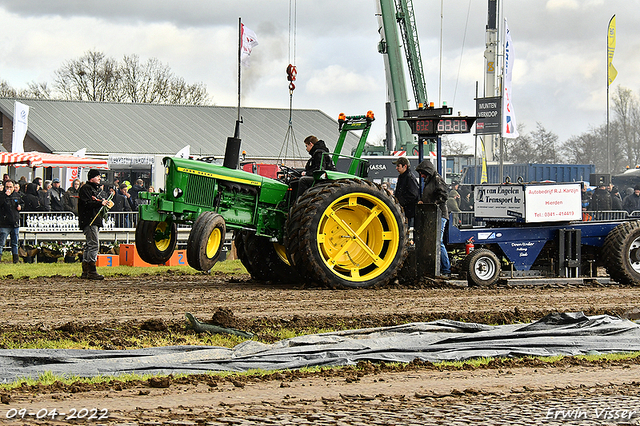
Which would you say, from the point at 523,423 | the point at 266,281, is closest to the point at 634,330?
the point at 523,423

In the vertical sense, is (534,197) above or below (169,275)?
above

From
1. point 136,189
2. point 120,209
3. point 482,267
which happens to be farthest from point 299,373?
point 136,189

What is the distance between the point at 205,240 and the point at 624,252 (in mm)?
6521

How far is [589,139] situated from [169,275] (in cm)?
8498

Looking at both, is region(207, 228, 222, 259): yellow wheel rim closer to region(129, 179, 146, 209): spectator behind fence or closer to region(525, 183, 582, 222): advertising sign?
region(525, 183, 582, 222): advertising sign

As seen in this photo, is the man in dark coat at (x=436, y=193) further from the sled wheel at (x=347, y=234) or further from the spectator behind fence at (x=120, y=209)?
the spectator behind fence at (x=120, y=209)

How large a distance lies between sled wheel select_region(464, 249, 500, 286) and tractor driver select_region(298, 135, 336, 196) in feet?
8.29

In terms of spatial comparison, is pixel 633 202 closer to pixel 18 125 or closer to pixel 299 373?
pixel 299 373

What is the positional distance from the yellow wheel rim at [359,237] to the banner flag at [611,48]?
22588 millimetres

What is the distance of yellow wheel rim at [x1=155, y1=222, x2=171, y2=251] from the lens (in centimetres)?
1154

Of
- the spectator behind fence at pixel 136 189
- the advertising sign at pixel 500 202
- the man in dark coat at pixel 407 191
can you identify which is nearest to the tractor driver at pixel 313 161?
the man in dark coat at pixel 407 191

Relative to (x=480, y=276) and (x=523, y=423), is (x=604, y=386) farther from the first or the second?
(x=480, y=276)

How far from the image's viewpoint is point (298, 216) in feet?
37.2

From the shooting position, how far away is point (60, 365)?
6062mm
